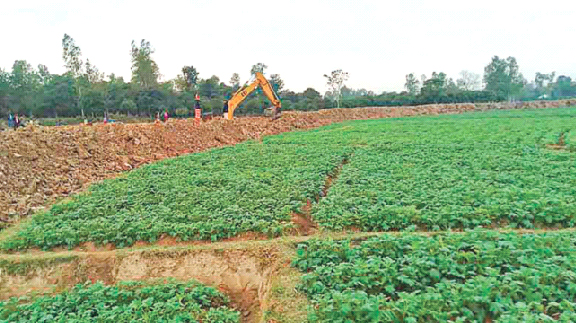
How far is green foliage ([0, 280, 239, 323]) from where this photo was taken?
14.8ft

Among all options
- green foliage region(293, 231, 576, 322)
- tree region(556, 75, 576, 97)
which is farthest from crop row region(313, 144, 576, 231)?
tree region(556, 75, 576, 97)

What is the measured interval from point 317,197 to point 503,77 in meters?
93.6

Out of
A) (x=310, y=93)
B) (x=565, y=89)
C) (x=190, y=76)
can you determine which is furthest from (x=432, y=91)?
(x=565, y=89)

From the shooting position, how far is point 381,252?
5367 millimetres

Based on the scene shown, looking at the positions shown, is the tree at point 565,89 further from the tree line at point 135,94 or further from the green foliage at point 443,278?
the green foliage at point 443,278

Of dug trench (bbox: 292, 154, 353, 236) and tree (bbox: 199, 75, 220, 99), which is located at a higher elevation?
tree (bbox: 199, 75, 220, 99)

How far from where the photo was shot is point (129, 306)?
4.62 m

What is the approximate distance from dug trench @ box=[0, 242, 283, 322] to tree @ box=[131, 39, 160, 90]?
49564 mm

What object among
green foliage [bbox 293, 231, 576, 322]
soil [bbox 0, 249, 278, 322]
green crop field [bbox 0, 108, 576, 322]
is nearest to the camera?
green foliage [bbox 293, 231, 576, 322]

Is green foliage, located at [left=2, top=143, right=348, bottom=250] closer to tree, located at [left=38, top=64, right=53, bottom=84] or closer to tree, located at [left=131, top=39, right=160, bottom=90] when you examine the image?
tree, located at [left=131, top=39, right=160, bottom=90]

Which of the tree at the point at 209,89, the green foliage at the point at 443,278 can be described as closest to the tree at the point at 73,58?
the tree at the point at 209,89

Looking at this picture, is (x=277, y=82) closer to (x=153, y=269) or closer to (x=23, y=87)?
(x=23, y=87)

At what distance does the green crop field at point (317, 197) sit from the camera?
684 centimetres

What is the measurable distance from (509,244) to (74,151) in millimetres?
12889
